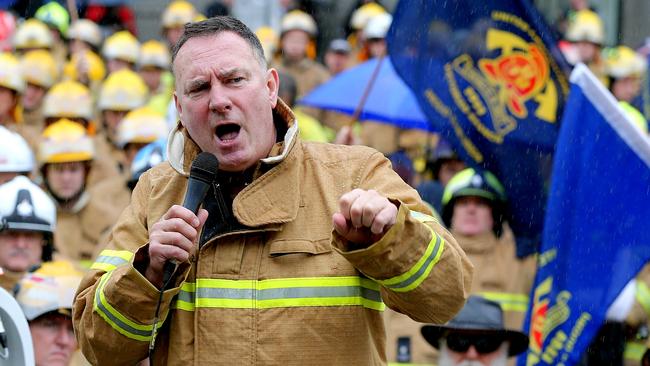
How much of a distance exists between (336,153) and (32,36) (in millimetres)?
10215

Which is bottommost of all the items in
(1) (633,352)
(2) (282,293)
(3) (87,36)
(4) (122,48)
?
(1) (633,352)

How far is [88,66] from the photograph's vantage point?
13.7 meters

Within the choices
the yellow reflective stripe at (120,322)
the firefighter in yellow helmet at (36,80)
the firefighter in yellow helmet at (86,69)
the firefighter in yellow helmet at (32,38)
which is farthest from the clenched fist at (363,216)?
the firefighter in yellow helmet at (32,38)

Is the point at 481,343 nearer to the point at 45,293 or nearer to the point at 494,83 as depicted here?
the point at 45,293

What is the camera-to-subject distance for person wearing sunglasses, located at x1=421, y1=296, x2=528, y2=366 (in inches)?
279

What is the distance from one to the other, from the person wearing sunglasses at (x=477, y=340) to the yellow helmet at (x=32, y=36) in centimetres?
764

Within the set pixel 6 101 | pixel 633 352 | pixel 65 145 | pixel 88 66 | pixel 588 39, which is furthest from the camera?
pixel 88 66

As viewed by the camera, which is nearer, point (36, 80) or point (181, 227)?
point (181, 227)

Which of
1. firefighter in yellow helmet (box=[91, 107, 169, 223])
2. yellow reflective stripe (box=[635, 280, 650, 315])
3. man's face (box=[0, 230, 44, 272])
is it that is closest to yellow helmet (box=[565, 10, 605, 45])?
firefighter in yellow helmet (box=[91, 107, 169, 223])

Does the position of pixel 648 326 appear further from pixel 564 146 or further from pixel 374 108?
pixel 374 108

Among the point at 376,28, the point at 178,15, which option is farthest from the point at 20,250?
the point at 178,15

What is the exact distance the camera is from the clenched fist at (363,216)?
3539 millimetres

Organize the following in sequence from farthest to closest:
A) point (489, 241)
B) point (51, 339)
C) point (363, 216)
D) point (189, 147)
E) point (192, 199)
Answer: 1. point (489, 241)
2. point (51, 339)
3. point (189, 147)
4. point (192, 199)
5. point (363, 216)

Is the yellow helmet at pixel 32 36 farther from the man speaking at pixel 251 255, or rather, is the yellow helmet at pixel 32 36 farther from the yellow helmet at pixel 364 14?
the man speaking at pixel 251 255
